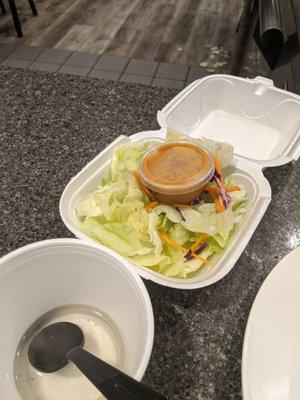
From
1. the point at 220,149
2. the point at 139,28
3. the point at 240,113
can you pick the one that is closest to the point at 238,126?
the point at 240,113

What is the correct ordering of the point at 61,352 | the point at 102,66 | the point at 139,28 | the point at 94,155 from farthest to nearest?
the point at 139,28 → the point at 102,66 → the point at 94,155 → the point at 61,352

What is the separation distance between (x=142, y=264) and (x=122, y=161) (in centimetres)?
32

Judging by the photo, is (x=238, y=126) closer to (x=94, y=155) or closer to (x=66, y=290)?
(x=94, y=155)

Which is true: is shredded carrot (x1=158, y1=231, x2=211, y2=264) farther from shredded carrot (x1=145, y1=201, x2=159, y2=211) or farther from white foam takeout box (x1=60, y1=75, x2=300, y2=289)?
white foam takeout box (x1=60, y1=75, x2=300, y2=289)

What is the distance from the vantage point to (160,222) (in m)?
0.85

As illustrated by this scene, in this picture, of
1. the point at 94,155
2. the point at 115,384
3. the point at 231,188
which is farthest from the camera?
the point at 94,155

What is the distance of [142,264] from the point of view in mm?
791

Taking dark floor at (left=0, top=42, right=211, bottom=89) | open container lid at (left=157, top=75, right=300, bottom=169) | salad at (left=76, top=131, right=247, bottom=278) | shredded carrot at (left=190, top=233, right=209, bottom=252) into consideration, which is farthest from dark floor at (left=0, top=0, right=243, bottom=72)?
shredded carrot at (left=190, top=233, right=209, bottom=252)

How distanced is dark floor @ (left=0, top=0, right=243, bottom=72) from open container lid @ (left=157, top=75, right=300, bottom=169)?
1.17m

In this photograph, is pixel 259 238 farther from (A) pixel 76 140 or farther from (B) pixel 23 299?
(A) pixel 76 140

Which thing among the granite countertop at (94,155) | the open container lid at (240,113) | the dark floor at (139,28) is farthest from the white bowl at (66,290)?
the dark floor at (139,28)

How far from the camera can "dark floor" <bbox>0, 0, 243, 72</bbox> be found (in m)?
2.66

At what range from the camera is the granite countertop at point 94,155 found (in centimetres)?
68

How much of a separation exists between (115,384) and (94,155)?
89 cm
